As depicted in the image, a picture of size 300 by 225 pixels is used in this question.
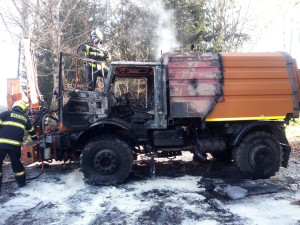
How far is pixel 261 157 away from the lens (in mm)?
4340

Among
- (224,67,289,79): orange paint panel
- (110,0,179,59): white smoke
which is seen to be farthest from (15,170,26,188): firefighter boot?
(110,0,179,59): white smoke

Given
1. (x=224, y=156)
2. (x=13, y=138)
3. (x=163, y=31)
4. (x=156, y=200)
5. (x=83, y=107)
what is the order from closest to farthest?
(x=156, y=200) < (x=13, y=138) < (x=83, y=107) < (x=224, y=156) < (x=163, y=31)

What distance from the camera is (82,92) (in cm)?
407

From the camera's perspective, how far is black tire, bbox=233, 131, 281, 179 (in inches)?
170

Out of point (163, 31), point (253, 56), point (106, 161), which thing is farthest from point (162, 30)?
point (106, 161)

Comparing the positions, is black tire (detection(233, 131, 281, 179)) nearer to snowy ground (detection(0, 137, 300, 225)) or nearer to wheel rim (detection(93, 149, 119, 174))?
snowy ground (detection(0, 137, 300, 225))

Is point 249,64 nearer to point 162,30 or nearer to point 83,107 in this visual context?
point 83,107

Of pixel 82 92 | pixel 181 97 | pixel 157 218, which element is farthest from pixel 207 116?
pixel 82 92

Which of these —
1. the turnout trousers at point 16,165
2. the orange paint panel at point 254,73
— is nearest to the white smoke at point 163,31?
the orange paint panel at point 254,73

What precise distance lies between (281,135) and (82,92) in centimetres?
430

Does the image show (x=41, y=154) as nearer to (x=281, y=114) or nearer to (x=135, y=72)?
(x=135, y=72)

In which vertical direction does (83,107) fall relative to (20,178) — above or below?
above

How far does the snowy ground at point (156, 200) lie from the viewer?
2924mm

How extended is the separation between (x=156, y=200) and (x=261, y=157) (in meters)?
2.46
